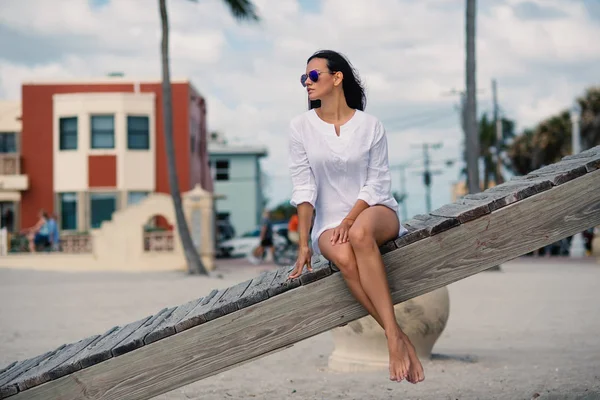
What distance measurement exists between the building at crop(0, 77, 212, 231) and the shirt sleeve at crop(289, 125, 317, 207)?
1383 inches

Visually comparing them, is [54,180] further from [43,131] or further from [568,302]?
[568,302]

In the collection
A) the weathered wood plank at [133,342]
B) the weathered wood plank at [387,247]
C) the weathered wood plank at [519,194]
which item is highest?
the weathered wood plank at [519,194]

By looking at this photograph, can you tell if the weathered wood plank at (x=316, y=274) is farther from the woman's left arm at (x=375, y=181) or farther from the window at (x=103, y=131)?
the window at (x=103, y=131)

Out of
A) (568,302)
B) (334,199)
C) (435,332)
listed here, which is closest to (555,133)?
(568,302)

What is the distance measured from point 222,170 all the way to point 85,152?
924 inches

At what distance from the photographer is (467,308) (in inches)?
664

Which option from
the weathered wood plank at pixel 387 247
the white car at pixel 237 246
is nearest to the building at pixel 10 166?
the white car at pixel 237 246

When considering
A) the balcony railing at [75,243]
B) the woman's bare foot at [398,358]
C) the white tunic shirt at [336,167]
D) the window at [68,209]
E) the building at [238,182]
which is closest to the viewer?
the woman's bare foot at [398,358]

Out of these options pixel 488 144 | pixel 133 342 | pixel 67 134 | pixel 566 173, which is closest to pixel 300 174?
pixel 133 342

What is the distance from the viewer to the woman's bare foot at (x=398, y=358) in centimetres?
533

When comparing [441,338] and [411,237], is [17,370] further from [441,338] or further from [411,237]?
[441,338]

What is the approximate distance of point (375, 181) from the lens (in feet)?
18.7

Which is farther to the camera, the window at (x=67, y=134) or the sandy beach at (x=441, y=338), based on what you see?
the window at (x=67, y=134)

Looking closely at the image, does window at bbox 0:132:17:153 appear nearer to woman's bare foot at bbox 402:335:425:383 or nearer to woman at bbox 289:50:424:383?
woman at bbox 289:50:424:383
